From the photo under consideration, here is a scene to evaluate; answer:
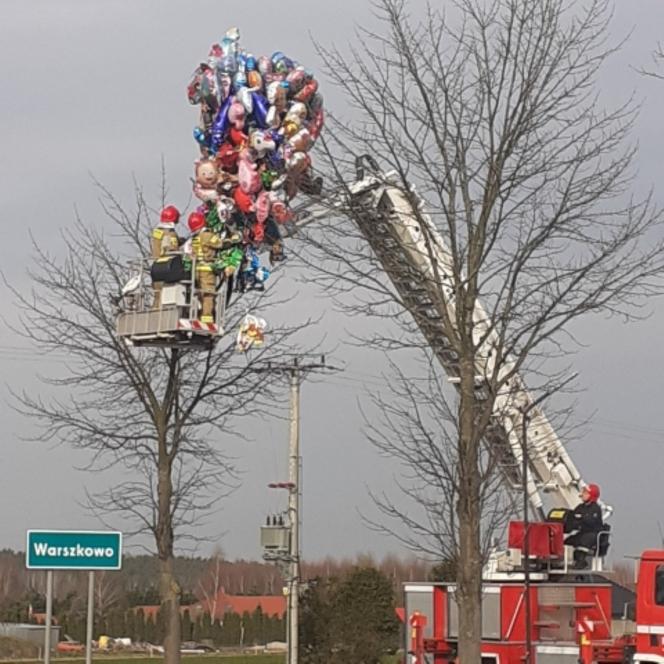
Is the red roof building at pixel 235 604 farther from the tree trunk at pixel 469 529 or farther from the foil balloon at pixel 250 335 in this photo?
the tree trunk at pixel 469 529

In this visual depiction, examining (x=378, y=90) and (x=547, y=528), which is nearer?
(x=378, y=90)

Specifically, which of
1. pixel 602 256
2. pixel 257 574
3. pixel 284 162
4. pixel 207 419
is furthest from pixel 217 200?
pixel 257 574

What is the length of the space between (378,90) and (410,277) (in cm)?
210

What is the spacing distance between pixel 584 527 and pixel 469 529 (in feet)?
34.0

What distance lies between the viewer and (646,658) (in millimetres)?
20469

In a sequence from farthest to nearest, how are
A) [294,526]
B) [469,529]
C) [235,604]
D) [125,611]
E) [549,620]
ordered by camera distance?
[235,604] → [125,611] → [294,526] → [549,620] → [469,529]

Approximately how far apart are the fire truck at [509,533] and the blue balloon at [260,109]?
2.74 m

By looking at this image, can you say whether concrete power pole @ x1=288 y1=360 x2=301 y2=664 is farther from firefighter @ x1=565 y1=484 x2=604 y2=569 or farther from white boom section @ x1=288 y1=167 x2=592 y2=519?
white boom section @ x1=288 y1=167 x2=592 y2=519

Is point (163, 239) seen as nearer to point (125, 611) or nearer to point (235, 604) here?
point (125, 611)

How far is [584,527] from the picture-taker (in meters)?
24.9

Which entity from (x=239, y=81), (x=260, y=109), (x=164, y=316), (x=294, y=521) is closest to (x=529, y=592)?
(x=164, y=316)

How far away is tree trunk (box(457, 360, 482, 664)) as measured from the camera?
15.0m

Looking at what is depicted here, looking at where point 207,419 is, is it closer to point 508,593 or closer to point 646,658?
point 508,593

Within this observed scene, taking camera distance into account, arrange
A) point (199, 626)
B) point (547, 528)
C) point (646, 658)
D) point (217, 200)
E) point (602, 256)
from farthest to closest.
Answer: point (199, 626) → point (547, 528) → point (217, 200) → point (646, 658) → point (602, 256)
